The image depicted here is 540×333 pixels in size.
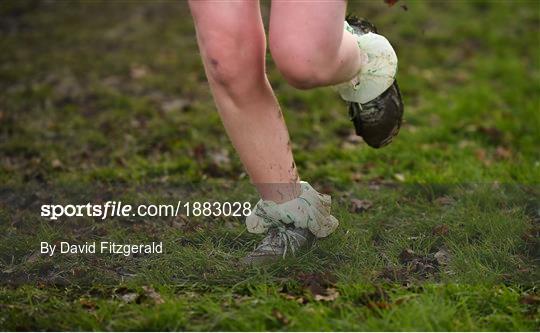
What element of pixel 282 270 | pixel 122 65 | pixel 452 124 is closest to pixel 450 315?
pixel 282 270

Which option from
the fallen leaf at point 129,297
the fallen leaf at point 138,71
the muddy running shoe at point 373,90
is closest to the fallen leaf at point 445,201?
the muddy running shoe at point 373,90

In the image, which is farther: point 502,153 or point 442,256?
point 502,153

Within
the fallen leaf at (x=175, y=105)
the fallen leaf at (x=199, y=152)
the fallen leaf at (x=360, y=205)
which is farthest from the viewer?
the fallen leaf at (x=175, y=105)

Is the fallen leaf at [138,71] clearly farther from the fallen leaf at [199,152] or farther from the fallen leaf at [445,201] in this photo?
the fallen leaf at [445,201]

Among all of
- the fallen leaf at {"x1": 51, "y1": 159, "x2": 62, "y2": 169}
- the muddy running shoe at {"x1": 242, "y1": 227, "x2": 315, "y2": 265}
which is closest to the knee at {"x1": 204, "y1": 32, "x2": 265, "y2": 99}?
the muddy running shoe at {"x1": 242, "y1": 227, "x2": 315, "y2": 265}

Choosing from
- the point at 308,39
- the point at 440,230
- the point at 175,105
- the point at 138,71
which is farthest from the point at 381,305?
the point at 138,71

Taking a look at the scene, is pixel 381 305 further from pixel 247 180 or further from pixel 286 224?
pixel 247 180

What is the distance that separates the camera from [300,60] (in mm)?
2264

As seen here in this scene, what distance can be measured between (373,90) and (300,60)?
38 centimetres

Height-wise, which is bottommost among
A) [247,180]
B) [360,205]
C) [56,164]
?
A: [56,164]

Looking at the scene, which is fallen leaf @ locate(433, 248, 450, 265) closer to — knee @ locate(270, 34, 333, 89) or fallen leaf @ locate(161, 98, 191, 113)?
Answer: knee @ locate(270, 34, 333, 89)

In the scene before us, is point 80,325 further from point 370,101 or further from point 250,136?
point 370,101

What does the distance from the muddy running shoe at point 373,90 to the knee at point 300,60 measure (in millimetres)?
238

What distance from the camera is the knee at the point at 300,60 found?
2.25 metres
